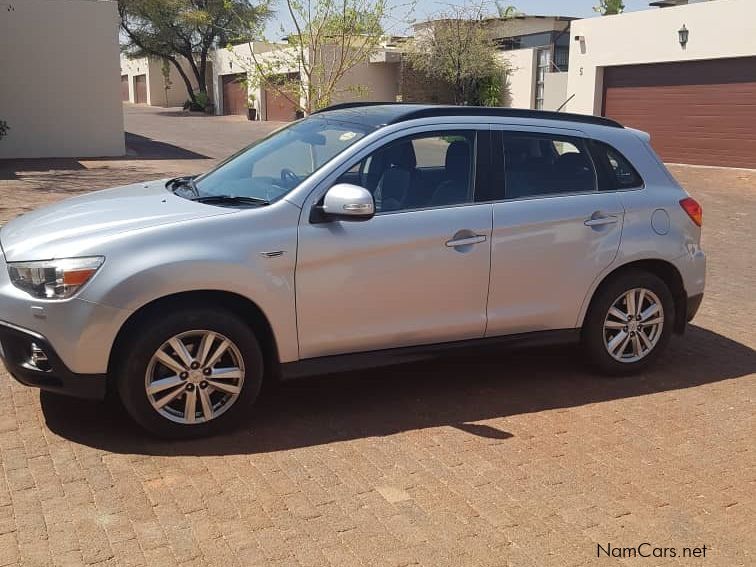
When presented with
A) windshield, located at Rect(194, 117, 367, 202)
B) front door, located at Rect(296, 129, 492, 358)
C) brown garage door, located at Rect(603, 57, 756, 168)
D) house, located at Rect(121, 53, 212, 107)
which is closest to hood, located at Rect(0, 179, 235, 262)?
windshield, located at Rect(194, 117, 367, 202)

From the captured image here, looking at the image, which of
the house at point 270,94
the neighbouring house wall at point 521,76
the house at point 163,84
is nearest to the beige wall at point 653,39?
the neighbouring house wall at point 521,76

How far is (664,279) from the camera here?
5.71m

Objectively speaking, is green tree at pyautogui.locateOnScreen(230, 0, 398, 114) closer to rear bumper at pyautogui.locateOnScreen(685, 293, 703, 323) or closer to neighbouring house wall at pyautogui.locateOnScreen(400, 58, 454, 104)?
rear bumper at pyautogui.locateOnScreen(685, 293, 703, 323)

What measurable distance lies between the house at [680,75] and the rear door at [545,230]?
16731mm

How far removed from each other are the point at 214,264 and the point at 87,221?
0.79 metres

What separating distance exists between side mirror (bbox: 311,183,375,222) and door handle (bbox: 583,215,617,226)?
160cm

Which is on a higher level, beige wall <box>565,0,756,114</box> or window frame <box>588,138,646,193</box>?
beige wall <box>565,0,756,114</box>

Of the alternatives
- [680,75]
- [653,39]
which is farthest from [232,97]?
[680,75]

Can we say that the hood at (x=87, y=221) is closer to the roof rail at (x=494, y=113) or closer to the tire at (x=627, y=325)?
the roof rail at (x=494, y=113)

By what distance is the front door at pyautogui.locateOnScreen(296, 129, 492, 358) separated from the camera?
14.9 feet

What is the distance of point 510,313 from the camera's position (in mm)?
5117

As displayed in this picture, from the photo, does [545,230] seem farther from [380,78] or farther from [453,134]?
[380,78]

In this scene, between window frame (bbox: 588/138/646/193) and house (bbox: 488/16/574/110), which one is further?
house (bbox: 488/16/574/110)

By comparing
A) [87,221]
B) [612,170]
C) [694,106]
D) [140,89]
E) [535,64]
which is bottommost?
[87,221]
